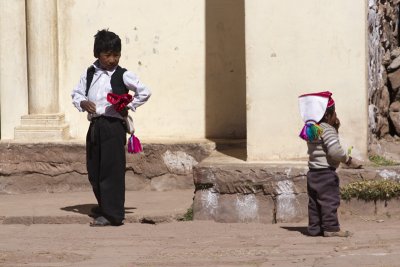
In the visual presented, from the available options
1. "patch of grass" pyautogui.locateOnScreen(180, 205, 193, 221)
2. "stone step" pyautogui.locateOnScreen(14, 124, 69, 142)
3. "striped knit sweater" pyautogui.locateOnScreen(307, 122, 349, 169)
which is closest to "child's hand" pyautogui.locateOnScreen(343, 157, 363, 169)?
"striped knit sweater" pyautogui.locateOnScreen(307, 122, 349, 169)

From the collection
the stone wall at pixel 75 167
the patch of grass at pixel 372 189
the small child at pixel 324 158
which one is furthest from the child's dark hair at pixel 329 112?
the stone wall at pixel 75 167

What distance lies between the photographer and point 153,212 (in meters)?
9.05

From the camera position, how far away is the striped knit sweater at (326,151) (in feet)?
26.1

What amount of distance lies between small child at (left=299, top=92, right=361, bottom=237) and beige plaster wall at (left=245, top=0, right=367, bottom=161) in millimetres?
768

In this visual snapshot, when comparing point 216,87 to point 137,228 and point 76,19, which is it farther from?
point 137,228

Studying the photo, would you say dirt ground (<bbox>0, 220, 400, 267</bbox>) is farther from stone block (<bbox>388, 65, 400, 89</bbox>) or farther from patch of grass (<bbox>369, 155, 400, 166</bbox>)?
stone block (<bbox>388, 65, 400, 89</bbox>)

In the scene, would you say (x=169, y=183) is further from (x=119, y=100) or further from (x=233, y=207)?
(x=119, y=100)

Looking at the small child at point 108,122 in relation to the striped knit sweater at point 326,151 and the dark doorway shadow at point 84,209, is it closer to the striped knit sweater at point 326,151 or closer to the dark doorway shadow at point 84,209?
the dark doorway shadow at point 84,209

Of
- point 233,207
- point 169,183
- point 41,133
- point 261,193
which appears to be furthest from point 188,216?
point 41,133

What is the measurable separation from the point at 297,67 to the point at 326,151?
3.56 feet

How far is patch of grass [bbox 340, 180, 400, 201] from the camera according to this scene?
8516mm

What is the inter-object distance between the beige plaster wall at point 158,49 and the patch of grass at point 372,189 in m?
2.21

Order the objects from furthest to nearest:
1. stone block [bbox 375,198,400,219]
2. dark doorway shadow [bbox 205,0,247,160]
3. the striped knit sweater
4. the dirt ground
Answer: dark doorway shadow [bbox 205,0,247,160] < stone block [bbox 375,198,400,219] < the striped knit sweater < the dirt ground

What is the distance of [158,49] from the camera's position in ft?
34.1
